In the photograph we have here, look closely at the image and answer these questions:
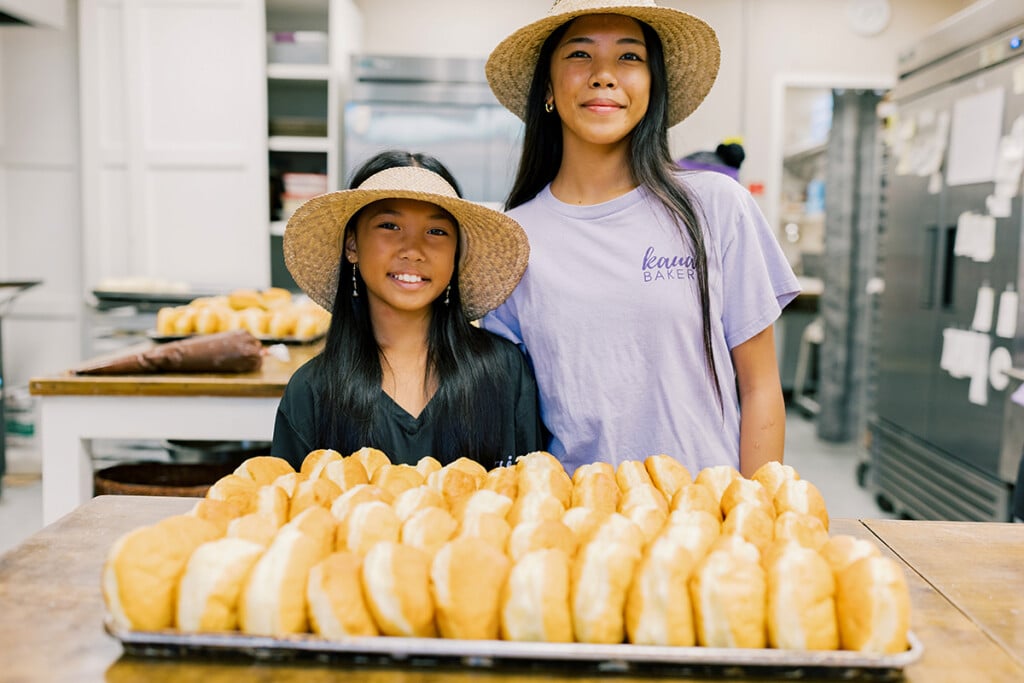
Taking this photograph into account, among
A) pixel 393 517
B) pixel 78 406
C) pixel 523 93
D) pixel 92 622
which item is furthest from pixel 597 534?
pixel 78 406

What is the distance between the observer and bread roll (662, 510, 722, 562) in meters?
0.81

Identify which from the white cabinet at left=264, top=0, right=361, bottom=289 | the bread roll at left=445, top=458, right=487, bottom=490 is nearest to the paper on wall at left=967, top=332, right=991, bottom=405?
the bread roll at left=445, top=458, right=487, bottom=490

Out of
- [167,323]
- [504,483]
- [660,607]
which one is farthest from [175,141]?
[660,607]

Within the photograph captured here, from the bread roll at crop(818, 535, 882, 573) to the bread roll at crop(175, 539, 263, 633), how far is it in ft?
1.79

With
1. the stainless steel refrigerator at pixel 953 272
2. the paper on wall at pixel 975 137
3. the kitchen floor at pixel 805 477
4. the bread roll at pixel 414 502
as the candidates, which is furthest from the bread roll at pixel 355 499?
the paper on wall at pixel 975 137

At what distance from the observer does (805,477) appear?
4590 mm

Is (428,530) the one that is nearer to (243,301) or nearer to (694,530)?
(694,530)

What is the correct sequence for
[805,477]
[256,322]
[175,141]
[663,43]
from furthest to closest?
[175,141]
[805,477]
[256,322]
[663,43]

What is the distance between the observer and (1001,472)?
3.13 meters

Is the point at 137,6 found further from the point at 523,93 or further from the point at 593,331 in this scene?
the point at 593,331

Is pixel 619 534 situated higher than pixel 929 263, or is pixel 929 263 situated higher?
pixel 929 263

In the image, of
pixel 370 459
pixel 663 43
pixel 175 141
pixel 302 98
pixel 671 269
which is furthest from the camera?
pixel 302 98

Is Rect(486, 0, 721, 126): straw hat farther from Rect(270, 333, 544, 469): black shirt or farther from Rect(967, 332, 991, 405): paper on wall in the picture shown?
Rect(967, 332, 991, 405): paper on wall

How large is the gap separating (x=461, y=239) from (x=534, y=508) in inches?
34.2
